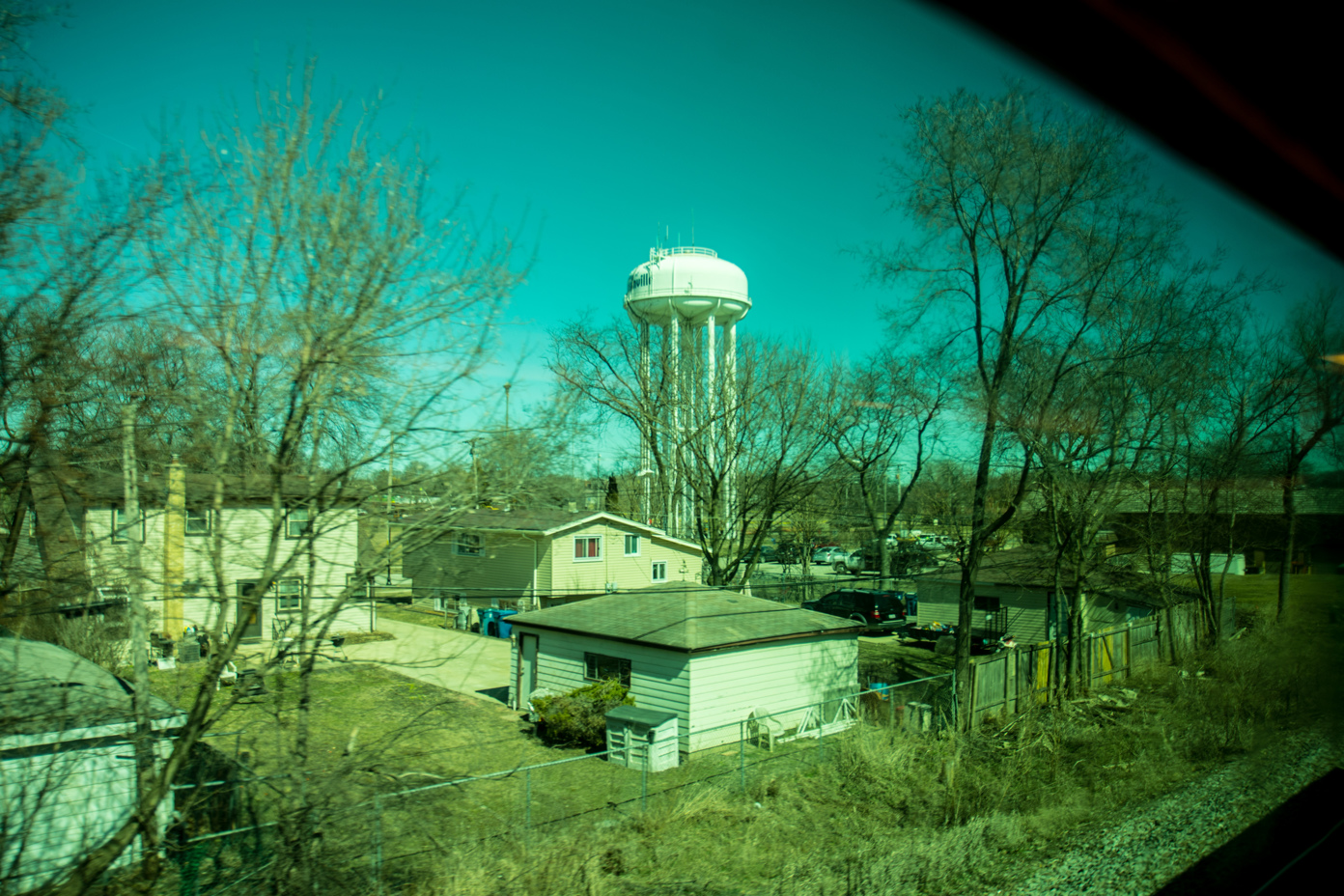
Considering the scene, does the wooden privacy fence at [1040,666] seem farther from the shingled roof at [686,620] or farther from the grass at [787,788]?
the shingled roof at [686,620]

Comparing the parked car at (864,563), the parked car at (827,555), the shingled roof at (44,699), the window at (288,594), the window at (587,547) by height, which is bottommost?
the parked car at (827,555)

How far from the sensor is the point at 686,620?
1705cm

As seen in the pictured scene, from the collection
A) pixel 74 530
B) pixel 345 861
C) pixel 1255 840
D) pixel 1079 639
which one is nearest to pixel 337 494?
pixel 74 530

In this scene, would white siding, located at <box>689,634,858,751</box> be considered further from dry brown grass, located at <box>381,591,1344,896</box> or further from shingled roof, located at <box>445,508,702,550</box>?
shingled roof, located at <box>445,508,702,550</box>

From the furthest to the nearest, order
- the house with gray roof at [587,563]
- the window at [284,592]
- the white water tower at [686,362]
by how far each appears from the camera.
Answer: the house with gray roof at [587,563] → the white water tower at [686,362] → the window at [284,592]

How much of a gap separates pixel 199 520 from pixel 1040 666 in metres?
18.7

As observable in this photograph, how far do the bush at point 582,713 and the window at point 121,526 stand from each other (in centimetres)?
1078

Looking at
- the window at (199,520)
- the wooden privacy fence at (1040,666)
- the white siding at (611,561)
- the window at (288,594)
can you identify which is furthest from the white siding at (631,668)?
the window at (199,520)

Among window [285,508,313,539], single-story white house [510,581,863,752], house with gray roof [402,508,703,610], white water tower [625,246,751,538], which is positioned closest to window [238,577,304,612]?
window [285,508,313,539]

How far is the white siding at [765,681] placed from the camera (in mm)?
15633

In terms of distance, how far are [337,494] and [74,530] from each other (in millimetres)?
1699

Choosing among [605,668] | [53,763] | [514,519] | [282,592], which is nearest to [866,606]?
[605,668]

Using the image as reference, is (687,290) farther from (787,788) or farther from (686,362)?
(787,788)

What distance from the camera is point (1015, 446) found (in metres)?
16.8
